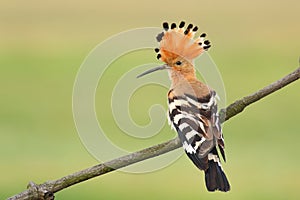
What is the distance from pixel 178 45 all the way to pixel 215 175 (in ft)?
0.75

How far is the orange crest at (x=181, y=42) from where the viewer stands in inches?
69.3

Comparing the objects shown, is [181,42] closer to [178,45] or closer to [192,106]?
[178,45]

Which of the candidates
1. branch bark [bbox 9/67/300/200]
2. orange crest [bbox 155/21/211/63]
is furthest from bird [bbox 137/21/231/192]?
branch bark [bbox 9/67/300/200]

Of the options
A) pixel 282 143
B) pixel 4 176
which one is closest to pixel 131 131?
pixel 4 176

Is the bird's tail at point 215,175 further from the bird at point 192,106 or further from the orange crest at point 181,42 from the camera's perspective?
the orange crest at point 181,42

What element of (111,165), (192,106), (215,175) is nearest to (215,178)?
(215,175)

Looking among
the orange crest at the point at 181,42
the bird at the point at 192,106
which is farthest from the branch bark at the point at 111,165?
the orange crest at the point at 181,42

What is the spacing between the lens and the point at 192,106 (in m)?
1.92

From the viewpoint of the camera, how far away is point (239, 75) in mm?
8648

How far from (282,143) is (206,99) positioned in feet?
17.0

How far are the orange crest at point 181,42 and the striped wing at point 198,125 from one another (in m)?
0.11

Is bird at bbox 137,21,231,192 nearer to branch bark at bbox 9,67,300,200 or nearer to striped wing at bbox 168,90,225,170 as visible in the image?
striped wing at bbox 168,90,225,170

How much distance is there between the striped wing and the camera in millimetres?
1748

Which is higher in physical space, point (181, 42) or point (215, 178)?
point (181, 42)
